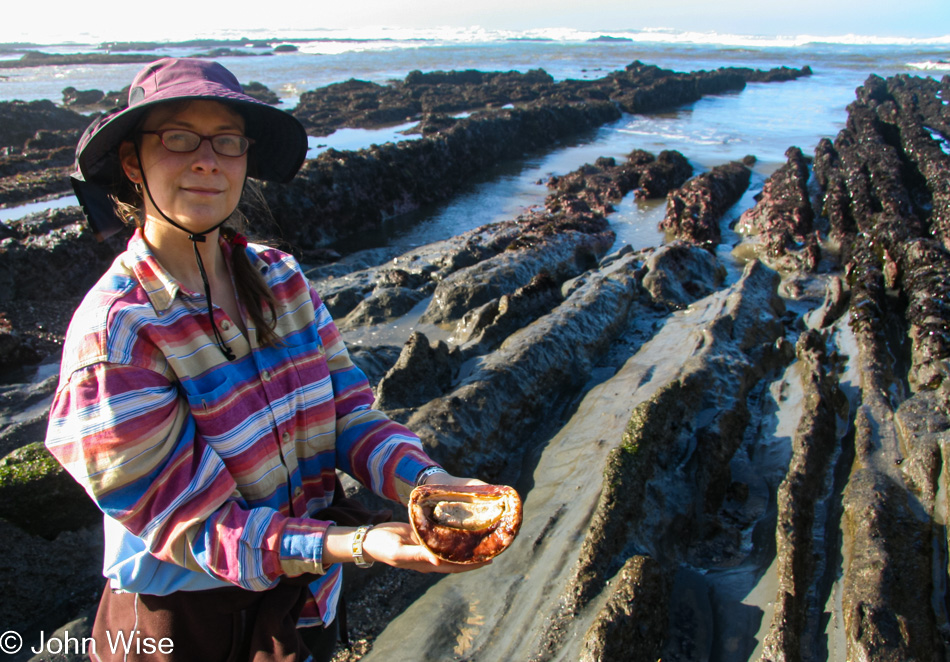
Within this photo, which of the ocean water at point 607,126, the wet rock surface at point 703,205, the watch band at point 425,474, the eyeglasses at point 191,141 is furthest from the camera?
the ocean water at point 607,126

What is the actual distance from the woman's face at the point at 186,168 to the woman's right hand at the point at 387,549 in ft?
2.65

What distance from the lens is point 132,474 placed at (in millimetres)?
1153

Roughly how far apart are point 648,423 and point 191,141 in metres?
3.49

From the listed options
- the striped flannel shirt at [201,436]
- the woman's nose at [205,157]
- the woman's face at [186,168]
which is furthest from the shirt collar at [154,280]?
the woman's nose at [205,157]

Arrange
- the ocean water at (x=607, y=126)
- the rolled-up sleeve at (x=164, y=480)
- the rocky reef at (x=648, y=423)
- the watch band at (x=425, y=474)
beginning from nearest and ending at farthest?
the rolled-up sleeve at (x=164, y=480) → the watch band at (x=425, y=474) → the rocky reef at (x=648, y=423) → the ocean water at (x=607, y=126)

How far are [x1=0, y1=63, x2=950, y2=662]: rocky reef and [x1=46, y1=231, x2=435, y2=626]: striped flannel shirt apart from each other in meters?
1.75

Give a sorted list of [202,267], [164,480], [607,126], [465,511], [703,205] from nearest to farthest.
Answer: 1. [164,480]
2. [465,511]
3. [202,267]
4. [703,205]
5. [607,126]

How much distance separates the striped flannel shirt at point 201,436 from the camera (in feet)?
3.75

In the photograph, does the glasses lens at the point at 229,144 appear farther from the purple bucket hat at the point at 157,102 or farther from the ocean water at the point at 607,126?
the ocean water at the point at 607,126

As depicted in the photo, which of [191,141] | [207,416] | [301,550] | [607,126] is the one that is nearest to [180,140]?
[191,141]

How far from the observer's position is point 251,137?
1.65 meters

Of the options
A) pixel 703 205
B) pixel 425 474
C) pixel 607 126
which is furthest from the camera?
pixel 607 126

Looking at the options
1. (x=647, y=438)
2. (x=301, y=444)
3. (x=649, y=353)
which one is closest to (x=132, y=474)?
(x=301, y=444)

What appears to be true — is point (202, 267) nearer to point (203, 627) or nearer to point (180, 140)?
point (180, 140)
